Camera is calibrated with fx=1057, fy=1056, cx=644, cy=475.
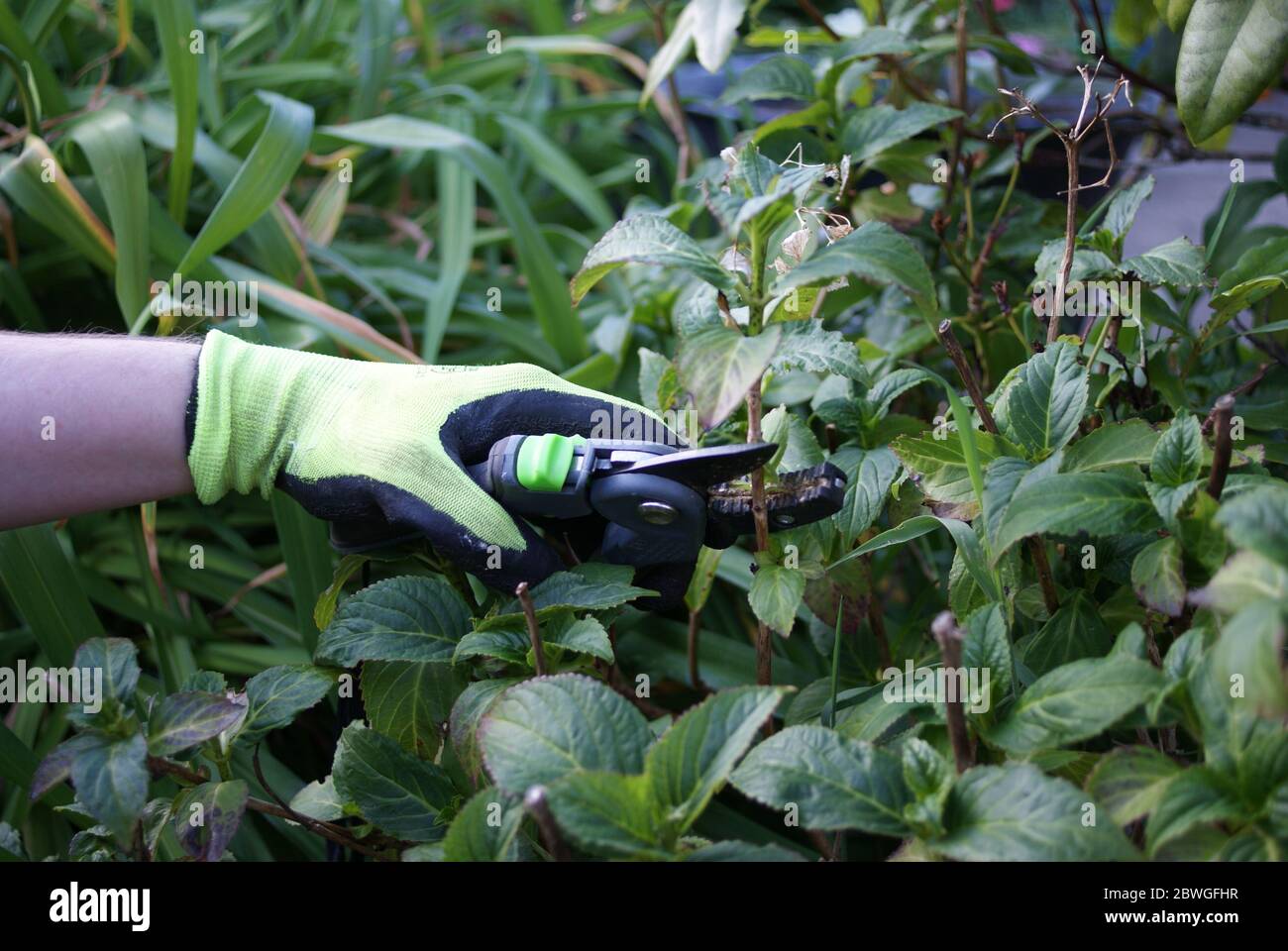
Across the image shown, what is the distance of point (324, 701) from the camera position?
1272 mm

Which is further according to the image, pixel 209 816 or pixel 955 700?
pixel 209 816

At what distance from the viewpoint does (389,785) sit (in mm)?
822

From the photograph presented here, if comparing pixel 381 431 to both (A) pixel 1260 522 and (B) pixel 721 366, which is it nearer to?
(B) pixel 721 366

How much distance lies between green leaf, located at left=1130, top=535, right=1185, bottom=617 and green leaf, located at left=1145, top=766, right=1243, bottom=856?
0.39 feet

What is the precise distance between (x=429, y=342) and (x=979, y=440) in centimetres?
85

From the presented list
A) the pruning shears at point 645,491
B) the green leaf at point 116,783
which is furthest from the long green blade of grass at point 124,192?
the green leaf at point 116,783

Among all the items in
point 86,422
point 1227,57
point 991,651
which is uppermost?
point 1227,57

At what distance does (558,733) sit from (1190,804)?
1.21 feet

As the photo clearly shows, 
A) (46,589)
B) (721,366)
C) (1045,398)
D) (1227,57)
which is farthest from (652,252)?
(46,589)

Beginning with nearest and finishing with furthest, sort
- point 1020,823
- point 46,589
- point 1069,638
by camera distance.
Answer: point 1020,823, point 1069,638, point 46,589

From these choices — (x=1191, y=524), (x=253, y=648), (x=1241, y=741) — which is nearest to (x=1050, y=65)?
(x=1191, y=524)

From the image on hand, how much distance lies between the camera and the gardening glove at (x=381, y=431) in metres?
0.94

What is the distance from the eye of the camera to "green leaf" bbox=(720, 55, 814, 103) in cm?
130

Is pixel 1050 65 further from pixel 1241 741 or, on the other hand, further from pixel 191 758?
pixel 191 758
